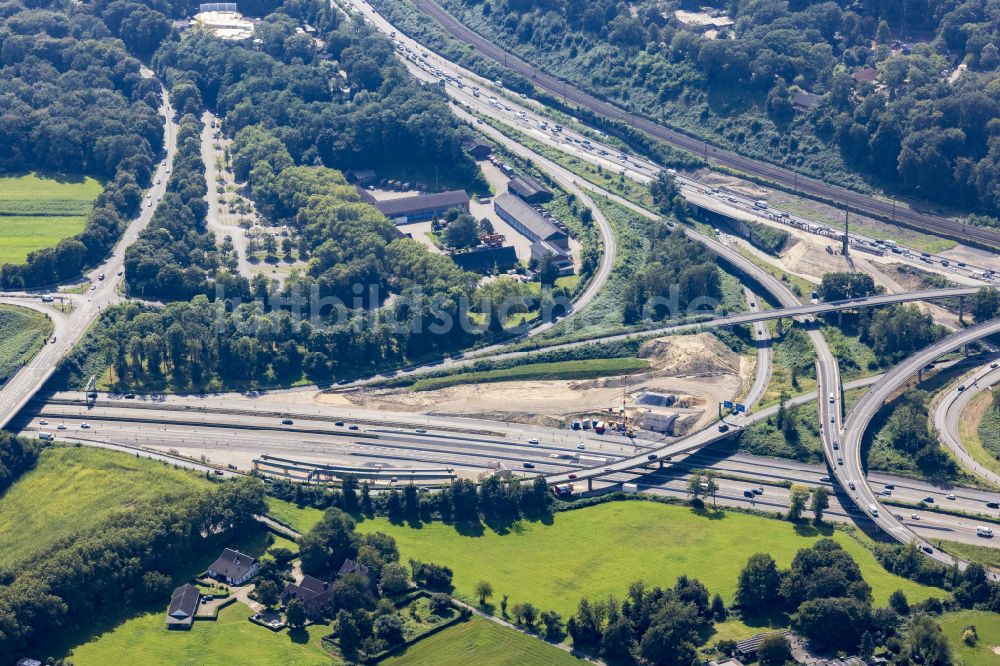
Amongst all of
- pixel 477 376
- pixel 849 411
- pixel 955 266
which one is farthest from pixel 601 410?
pixel 955 266

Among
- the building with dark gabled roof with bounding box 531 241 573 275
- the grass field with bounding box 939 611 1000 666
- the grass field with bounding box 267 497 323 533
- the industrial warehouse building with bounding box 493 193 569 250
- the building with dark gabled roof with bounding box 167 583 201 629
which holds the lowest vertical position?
the building with dark gabled roof with bounding box 167 583 201 629

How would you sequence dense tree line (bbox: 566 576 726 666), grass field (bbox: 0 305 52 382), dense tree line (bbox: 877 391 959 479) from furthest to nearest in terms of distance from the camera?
grass field (bbox: 0 305 52 382) → dense tree line (bbox: 877 391 959 479) → dense tree line (bbox: 566 576 726 666)

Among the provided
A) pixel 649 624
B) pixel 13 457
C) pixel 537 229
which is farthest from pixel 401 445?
pixel 537 229

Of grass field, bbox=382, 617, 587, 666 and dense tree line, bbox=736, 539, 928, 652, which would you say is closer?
dense tree line, bbox=736, 539, 928, 652

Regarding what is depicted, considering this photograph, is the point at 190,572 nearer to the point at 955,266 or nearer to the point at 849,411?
the point at 849,411

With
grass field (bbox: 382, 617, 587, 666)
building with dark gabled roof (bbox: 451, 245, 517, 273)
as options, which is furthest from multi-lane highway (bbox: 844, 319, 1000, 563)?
building with dark gabled roof (bbox: 451, 245, 517, 273)

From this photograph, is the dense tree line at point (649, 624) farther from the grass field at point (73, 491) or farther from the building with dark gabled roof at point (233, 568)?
the grass field at point (73, 491)

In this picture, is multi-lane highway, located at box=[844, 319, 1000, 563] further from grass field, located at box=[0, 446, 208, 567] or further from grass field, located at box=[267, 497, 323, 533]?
grass field, located at box=[0, 446, 208, 567]
